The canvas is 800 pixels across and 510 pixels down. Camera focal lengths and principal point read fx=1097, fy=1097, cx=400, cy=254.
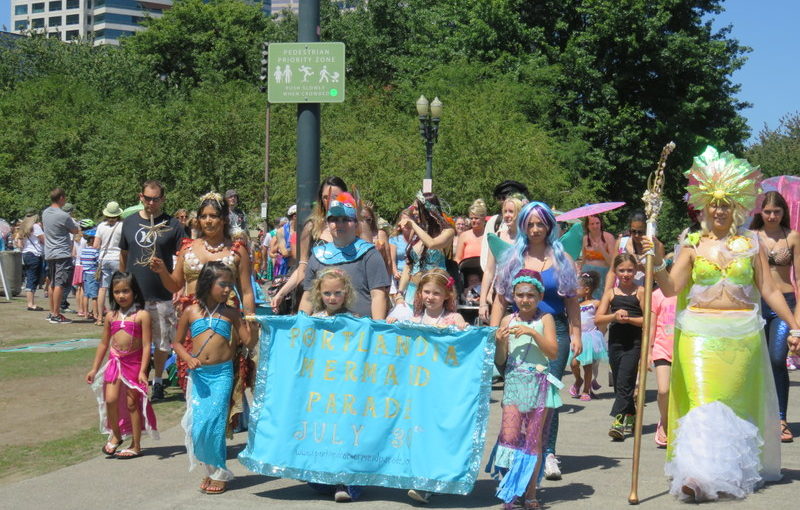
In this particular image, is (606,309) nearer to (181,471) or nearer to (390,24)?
(181,471)

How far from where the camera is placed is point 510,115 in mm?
31781

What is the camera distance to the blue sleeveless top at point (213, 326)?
7.04 m

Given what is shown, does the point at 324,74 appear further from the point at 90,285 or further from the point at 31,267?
the point at 31,267

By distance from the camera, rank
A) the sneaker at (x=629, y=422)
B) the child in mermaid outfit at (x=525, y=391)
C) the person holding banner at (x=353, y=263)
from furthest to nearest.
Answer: the sneaker at (x=629, y=422) < the person holding banner at (x=353, y=263) < the child in mermaid outfit at (x=525, y=391)

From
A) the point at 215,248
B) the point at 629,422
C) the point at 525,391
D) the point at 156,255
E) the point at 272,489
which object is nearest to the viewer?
the point at 525,391

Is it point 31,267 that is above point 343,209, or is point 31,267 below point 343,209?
below

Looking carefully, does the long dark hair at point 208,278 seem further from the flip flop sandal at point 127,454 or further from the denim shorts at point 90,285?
the denim shorts at point 90,285

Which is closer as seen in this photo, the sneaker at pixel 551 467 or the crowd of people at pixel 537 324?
the crowd of people at pixel 537 324

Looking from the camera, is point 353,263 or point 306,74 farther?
point 306,74

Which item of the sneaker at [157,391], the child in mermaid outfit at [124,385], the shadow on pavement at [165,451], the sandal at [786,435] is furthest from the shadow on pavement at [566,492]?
the sneaker at [157,391]

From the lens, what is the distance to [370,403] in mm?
6590

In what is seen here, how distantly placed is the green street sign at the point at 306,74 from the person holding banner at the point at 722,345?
4398mm

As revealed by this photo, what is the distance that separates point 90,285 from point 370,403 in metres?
12.2

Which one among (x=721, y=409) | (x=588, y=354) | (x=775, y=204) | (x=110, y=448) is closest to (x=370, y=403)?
(x=721, y=409)
